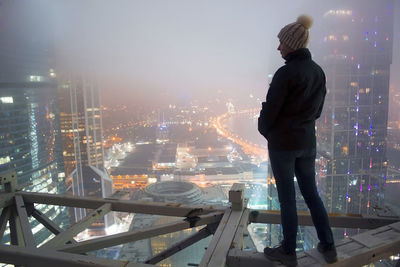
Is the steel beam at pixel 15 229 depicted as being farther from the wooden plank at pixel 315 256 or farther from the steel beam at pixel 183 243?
the wooden plank at pixel 315 256

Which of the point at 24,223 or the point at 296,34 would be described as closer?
the point at 296,34

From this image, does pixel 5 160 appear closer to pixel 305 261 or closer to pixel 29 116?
pixel 29 116

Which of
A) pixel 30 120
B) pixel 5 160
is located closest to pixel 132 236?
pixel 5 160

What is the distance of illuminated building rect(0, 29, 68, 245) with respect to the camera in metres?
15.3

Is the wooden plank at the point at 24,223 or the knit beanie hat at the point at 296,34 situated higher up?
the knit beanie hat at the point at 296,34

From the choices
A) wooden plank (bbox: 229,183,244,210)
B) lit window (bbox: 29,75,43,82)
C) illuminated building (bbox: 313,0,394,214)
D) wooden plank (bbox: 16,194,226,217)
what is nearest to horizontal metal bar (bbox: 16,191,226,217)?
wooden plank (bbox: 16,194,226,217)

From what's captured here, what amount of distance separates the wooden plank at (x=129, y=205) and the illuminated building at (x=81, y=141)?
2545 cm

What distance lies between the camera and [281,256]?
123 centimetres

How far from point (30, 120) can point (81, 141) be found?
10.9 meters

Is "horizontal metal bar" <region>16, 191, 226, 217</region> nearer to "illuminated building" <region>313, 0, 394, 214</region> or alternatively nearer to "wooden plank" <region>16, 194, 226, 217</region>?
"wooden plank" <region>16, 194, 226, 217</region>

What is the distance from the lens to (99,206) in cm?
210

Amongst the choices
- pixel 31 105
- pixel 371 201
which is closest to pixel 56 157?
pixel 31 105

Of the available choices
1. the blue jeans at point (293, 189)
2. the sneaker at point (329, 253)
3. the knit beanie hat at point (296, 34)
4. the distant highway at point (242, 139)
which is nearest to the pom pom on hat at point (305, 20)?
the knit beanie hat at point (296, 34)

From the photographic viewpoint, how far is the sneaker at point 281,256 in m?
1.20
